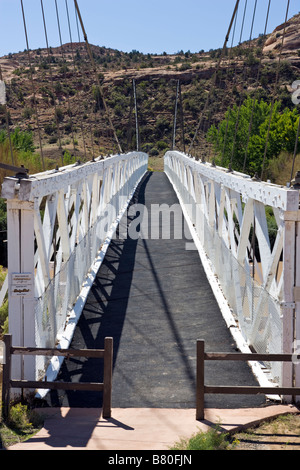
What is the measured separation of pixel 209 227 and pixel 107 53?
447ft

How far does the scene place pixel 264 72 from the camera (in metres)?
89.4

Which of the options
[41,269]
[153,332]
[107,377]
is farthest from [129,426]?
[153,332]

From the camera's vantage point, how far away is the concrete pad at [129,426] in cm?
487

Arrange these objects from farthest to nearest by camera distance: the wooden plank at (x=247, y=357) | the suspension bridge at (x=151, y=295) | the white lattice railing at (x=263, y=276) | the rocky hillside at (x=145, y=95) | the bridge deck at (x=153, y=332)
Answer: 1. the rocky hillside at (x=145, y=95)
2. the bridge deck at (x=153, y=332)
3. the suspension bridge at (x=151, y=295)
4. the white lattice railing at (x=263, y=276)
5. the wooden plank at (x=247, y=357)

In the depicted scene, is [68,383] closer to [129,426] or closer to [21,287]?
[129,426]

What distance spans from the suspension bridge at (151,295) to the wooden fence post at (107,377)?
1.63ft

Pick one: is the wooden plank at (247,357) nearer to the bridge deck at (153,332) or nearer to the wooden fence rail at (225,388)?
the wooden fence rail at (225,388)

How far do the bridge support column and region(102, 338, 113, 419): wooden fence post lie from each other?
93cm

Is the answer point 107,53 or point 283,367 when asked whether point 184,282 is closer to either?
point 283,367

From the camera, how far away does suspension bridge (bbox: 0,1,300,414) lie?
6059 mm

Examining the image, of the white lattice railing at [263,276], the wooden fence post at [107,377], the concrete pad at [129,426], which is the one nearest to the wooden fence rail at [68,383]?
the wooden fence post at [107,377]

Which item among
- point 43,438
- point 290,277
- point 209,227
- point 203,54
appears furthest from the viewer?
point 203,54

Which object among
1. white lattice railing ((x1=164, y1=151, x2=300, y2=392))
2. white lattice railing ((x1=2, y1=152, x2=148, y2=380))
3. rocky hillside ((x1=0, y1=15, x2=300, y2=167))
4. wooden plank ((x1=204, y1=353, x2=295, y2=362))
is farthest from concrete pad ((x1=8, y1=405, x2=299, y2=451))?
rocky hillside ((x1=0, y1=15, x2=300, y2=167))

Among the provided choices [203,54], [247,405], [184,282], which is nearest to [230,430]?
[247,405]
